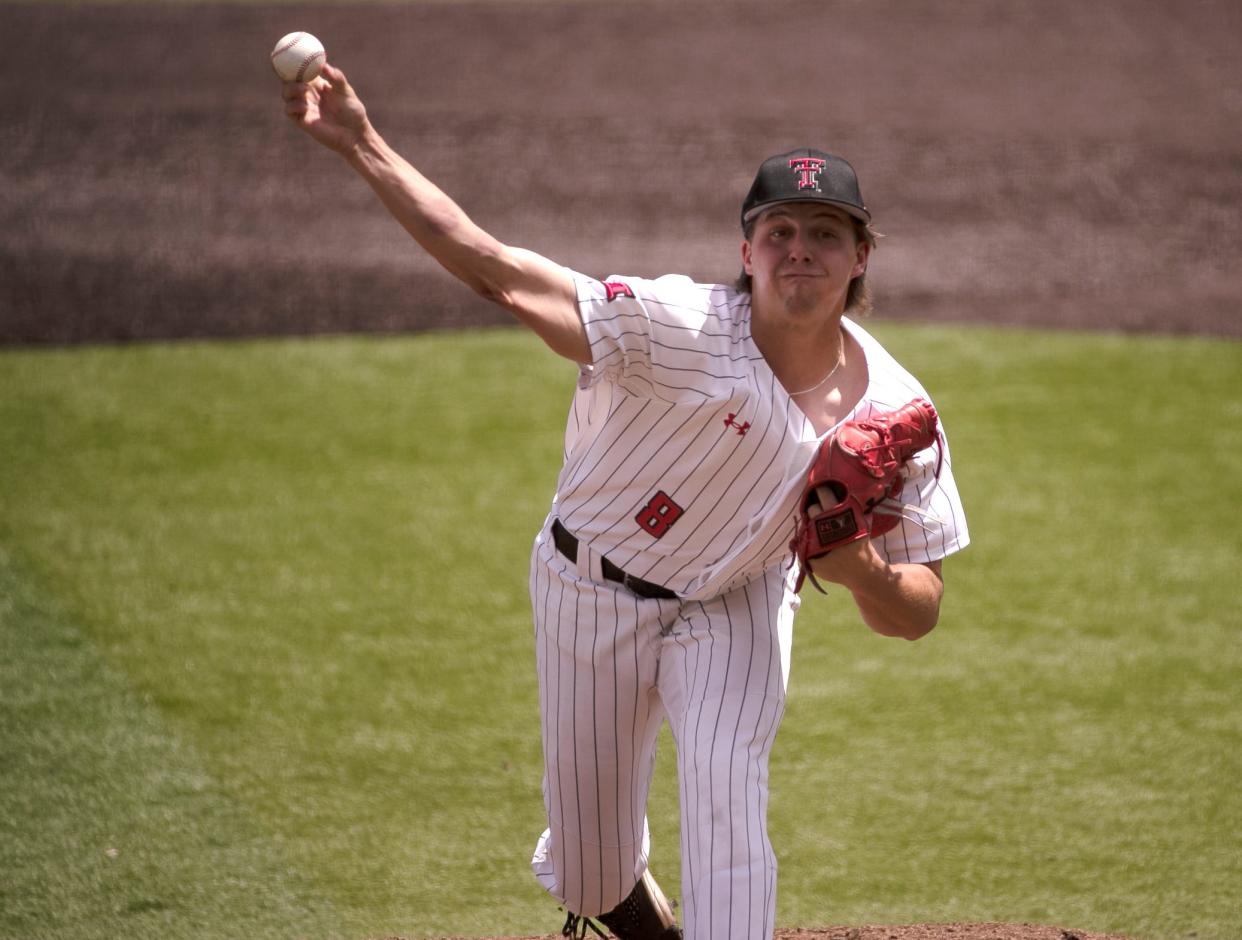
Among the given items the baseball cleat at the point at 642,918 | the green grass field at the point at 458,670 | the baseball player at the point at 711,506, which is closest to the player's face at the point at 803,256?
the baseball player at the point at 711,506

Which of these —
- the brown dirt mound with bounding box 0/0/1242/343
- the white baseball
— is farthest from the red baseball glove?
the brown dirt mound with bounding box 0/0/1242/343

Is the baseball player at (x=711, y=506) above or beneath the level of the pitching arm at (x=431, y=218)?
beneath

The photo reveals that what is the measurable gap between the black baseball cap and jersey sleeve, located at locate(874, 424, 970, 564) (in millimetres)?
504

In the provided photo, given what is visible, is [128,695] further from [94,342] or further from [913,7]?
[913,7]

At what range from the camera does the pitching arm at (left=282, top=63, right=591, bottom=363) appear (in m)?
2.56

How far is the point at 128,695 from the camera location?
5016mm

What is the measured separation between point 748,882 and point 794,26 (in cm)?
1217

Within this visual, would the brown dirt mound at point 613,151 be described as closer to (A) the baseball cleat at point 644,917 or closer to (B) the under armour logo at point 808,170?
(A) the baseball cleat at point 644,917

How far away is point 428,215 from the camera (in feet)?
8.37

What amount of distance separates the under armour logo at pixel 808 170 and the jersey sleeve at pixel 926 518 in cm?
57

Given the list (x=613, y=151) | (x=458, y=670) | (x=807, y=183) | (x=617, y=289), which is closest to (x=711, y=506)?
(x=617, y=289)

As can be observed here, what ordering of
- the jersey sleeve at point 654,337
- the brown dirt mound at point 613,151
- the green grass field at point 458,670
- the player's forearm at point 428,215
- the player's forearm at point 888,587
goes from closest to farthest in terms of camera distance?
the player's forearm at point 428,215 → the jersey sleeve at point 654,337 → the player's forearm at point 888,587 → the green grass field at point 458,670 → the brown dirt mound at point 613,151

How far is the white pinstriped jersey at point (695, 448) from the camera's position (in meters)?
2.90

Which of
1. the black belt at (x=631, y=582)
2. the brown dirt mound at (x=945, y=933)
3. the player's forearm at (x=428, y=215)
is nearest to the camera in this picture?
the player's forearm at (x=428, y=215)
